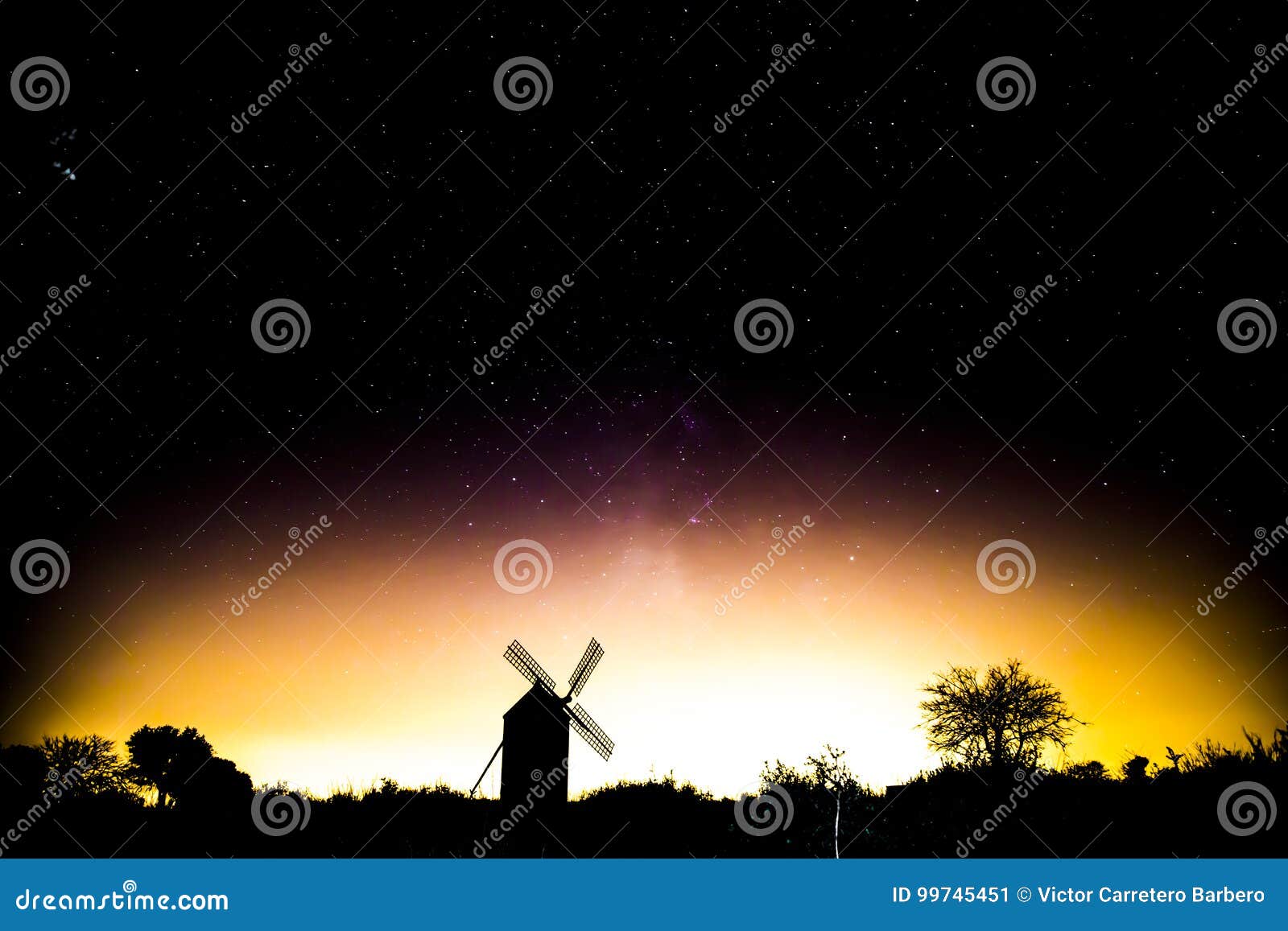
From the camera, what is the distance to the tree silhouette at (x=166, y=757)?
53094 mm

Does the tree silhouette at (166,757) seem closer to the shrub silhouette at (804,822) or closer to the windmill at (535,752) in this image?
the shrub silhouette at (804,822)

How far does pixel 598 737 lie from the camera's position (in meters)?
33.3

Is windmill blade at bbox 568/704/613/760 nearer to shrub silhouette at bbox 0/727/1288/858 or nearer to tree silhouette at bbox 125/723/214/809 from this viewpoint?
shrub silhouette at bbox 0/727/1288/858

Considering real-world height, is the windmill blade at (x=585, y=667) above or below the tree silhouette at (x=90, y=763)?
above

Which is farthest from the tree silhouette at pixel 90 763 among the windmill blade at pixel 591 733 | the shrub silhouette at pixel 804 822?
the windmill blade at pixel 591 733

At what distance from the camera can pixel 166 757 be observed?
53688 mm

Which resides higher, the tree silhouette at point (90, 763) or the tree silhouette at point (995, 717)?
the tree silhouette at point (995, 717)

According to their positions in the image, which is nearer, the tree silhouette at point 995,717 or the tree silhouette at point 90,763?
the tree silhouette at point 995,717

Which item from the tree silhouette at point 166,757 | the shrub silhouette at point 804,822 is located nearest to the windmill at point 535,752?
the shrub silhouette at point 804,822

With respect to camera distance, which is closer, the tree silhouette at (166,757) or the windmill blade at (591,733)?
the windmill blade at (591,733)

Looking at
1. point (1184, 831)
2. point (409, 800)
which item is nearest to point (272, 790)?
point (409, 800)

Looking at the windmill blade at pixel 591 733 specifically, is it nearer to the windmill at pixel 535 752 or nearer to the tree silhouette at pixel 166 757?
the windmill at pixel 535 752

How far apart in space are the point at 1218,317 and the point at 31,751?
234 ft

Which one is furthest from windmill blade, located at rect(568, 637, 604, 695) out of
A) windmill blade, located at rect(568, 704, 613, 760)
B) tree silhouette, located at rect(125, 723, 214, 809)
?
tree silhouette, located at rect(125, 723, 214, 809)
